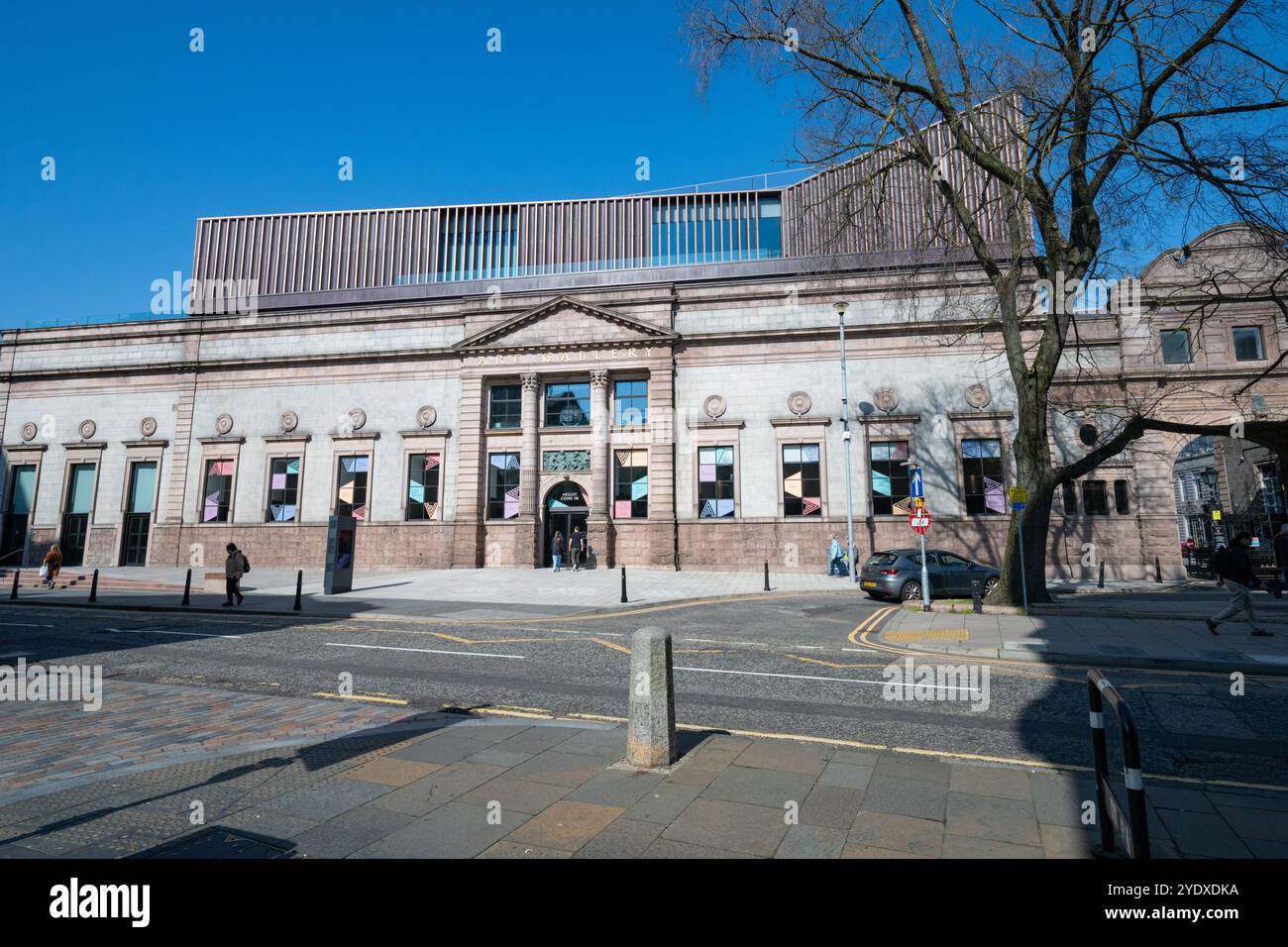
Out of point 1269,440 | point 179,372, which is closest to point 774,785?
point 1269,440

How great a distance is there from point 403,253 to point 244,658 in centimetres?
4567

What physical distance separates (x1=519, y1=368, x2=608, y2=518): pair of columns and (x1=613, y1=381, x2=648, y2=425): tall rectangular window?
79cm

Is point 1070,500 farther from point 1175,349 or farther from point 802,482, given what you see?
point 802,482

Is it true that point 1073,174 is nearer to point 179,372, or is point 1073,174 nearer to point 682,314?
point 682,314

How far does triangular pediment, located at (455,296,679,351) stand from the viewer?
1238 inches

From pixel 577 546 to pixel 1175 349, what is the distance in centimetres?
2881

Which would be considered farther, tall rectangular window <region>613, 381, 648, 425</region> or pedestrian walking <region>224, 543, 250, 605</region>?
tall rectangular window <region>613, 381, 648, 425</region>

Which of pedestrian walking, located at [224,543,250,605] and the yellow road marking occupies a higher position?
pedestrian walking, located at [224,543,250,605]

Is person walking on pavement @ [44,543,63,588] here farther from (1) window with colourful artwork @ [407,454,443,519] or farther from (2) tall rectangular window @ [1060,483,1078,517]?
(2) tall rectangular window @ [1060,483,1078,517]

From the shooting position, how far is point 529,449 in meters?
31.9

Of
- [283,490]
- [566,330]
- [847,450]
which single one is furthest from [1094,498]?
[283,490]

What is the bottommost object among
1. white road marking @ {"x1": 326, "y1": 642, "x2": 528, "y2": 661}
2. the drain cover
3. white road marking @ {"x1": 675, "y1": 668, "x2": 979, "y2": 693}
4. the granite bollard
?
white road marking @ {"x1": 675, "y1": 668, "x2": 979, "y2": 693}

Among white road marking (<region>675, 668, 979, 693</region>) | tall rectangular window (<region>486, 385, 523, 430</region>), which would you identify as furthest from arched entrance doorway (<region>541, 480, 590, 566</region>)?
white road marking (<region>675, 668, 979, 693</region>)
